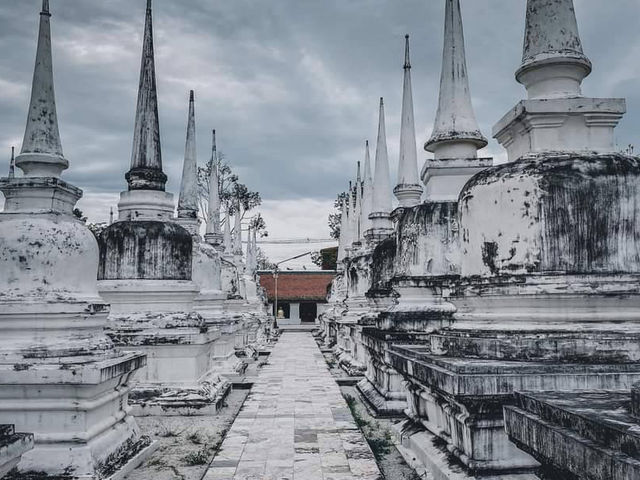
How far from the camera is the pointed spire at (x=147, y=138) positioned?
29.7 feet

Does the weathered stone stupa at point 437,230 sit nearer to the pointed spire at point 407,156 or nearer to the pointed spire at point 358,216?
the pointed spire at point 407,156

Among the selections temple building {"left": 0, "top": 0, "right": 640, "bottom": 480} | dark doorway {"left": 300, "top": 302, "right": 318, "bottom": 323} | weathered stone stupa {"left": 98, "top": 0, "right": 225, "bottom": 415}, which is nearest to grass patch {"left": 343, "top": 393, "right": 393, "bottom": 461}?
temple building {"left": 0, "top": 0, "right": 640, "bottom": 480}

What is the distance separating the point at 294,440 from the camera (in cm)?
712

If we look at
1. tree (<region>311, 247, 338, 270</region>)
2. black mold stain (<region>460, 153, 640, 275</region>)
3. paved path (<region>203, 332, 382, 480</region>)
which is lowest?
paved path (<region>203, 332, 382, 480</region>)

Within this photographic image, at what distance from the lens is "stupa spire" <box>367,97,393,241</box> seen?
13.4 m

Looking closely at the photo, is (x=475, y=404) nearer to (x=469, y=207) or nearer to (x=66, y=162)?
(x=469, y=207)

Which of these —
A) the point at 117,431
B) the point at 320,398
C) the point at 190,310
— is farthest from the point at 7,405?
the point at 320,398

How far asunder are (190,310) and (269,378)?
4.65m

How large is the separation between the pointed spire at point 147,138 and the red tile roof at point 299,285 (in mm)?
36486

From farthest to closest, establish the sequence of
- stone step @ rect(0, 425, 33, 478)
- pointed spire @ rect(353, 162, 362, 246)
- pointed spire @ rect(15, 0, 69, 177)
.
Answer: pointed spire @ rect(353, 162, 362, 246), pointed spire @ rect(15, 0, 69, 177), stone step @ rect(0, 425, 33, 478)

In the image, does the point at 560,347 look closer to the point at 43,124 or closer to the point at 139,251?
the point at 43,124

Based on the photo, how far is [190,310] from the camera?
361 inches

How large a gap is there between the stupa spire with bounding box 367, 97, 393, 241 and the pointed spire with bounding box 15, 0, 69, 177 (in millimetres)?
8432

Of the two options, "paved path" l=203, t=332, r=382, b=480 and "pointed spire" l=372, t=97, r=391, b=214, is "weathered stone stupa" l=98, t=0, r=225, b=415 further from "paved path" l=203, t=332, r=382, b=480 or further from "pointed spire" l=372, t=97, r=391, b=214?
"pointed spire" l=372, t=97, r=391, b=214
